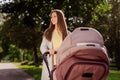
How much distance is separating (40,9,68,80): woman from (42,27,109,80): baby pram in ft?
7.55

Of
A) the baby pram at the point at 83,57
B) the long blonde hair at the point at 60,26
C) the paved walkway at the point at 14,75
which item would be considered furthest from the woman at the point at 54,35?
the paved walkway at the point at 14,75

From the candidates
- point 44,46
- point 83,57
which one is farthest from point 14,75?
point 83,57

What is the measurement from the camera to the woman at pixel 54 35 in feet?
22.4

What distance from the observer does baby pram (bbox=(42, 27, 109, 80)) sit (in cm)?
430

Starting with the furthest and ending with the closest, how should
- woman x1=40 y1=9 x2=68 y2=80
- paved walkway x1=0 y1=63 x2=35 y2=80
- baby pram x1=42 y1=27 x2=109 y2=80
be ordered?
paved walkway x1=0 y1=63 x2=35 y2=80, woman x1=40 y1=9 x2=68 y2=80, baby pram x1=42 y1=27 x2=109 y2=80

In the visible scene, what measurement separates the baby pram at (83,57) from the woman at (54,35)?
2.30 m

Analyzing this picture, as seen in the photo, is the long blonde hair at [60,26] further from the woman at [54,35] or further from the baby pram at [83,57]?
the baby pram at [83,57]

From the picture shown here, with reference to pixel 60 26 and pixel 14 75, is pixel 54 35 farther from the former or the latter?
pixel 14 75

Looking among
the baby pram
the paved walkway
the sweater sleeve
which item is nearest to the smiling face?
the sweater sleeve

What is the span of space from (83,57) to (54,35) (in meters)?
2.67

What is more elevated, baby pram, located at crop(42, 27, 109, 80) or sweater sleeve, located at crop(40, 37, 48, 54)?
baby pram, located at crop(42, 27, 109, 80)

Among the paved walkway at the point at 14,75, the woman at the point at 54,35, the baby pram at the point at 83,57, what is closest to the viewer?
the baby pram at the point at 83,57

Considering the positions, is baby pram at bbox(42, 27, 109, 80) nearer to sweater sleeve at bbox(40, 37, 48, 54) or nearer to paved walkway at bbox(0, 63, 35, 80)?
sweater sleeve at bbox(40, 37, 48, 54)

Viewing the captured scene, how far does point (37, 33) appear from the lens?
4016 centimetres
